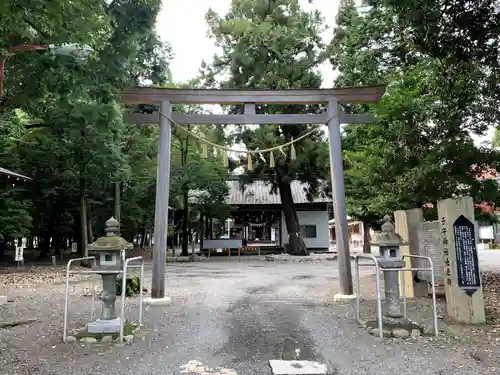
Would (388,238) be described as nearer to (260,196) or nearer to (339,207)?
(339,207)

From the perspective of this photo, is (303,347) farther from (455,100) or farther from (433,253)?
(455,100)

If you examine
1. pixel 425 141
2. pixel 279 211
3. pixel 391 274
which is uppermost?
pixel 425 141

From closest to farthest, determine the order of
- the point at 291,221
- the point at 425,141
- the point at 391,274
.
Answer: the point at 391,274
the point at 425,141
the point at 291,221

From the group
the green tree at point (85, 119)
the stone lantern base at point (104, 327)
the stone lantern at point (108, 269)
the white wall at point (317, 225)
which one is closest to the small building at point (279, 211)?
the white wall at point (317, 225)

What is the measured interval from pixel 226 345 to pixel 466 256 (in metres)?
3.99

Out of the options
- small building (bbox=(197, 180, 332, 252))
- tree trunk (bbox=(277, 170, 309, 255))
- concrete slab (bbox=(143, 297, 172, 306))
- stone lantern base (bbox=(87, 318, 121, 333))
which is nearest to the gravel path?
concrete slab (bbox=(143, 297, 172, 306))

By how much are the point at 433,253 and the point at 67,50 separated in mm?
7867

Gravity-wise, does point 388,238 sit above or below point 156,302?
above

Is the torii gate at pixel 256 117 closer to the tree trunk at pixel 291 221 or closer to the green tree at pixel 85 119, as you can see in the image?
the green tree at pixel 85 119

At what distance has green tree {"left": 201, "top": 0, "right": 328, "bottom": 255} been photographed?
20516mm

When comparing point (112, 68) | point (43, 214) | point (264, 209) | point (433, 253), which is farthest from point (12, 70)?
point (264, 209)

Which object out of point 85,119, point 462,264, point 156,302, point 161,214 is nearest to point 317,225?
point 85,119

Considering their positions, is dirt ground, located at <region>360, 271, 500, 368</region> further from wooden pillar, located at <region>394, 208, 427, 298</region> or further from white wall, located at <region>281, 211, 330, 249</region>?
white wall, located at <region>281, 211, 330, 249</region>

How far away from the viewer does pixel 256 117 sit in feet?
29.3
